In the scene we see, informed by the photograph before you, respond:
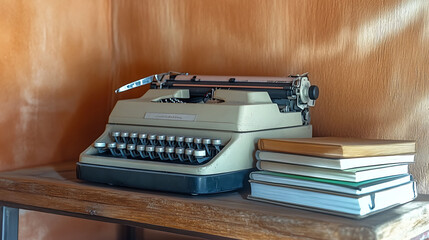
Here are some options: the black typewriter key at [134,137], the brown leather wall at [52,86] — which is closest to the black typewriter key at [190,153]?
the black typewriter key at [134,137]

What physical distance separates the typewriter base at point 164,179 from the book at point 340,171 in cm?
10

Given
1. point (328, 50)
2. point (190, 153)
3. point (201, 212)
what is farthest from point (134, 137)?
point (328, 50)

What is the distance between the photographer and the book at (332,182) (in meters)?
1.36

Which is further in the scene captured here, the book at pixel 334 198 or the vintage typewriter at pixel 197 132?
the vintage typewriter at pixel 197 132

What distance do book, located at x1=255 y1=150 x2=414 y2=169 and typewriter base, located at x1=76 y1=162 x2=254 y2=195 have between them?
109 millimetres

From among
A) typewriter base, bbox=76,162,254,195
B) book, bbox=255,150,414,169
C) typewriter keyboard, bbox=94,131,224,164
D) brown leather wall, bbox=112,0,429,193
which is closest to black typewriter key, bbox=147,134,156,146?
typewriter keyboard, bbox=94,131,224,164

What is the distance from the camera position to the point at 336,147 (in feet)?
4.53

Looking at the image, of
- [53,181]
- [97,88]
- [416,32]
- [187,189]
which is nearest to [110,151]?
[53,181]

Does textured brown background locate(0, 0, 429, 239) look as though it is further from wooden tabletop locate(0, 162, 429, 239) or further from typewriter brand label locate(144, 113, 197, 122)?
typewriter brand label locate(144, 113, 197, 122)

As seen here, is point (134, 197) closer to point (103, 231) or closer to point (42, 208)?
point (42, 208)

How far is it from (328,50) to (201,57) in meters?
0.57

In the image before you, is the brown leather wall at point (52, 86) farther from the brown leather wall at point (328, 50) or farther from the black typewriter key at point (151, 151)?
the black typewriter key at point (151, 151)

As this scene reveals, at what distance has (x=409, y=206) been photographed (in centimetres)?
150

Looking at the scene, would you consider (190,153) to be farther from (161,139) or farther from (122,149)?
(122,149)
